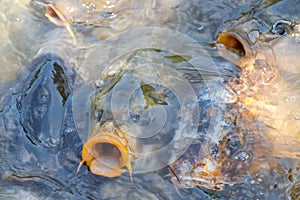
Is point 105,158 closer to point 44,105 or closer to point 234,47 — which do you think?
point 44,105

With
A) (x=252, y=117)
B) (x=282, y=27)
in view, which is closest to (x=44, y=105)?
(x=252, y=117)

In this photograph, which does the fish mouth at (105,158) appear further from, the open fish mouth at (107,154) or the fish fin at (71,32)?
the fish fin at (71,32)

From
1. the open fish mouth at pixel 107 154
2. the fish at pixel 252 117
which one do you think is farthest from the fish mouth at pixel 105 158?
the fish at pixel 252 117

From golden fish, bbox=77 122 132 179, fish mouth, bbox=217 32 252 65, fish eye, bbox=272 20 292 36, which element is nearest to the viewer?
golden fish, bbox=77 122 132 179

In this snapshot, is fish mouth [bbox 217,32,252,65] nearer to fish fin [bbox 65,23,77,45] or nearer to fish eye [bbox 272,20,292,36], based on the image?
fish eye [bbox 272,20,292,36]

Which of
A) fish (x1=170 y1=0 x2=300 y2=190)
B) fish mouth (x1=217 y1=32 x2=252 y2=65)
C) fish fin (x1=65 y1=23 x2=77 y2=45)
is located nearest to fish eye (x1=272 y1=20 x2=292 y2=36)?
fish (x1=170 y1=0 x2=300 y2=190)

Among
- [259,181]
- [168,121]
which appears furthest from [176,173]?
[259,181]

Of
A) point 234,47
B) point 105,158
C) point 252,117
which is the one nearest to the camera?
point 105,158
